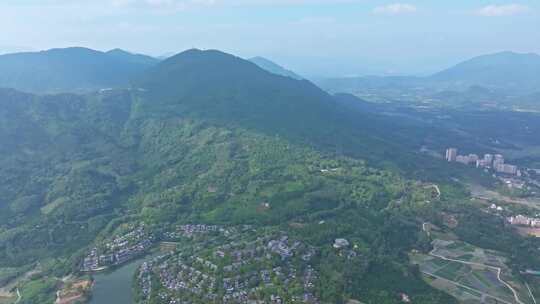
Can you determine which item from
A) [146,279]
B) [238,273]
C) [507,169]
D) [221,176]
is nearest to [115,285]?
[146,279]

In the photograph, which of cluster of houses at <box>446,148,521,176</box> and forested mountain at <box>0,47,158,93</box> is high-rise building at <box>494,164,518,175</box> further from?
forested mountain at <box>0,47,158,93</box>

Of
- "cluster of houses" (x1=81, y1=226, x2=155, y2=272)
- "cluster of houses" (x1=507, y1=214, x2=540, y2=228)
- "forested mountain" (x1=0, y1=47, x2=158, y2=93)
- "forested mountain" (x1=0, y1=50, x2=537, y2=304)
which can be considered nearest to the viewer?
"cluster of houses" (x1=81, y1=226, x2=155, y2=272)

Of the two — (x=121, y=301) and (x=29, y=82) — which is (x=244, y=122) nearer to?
(x=121, y=301)

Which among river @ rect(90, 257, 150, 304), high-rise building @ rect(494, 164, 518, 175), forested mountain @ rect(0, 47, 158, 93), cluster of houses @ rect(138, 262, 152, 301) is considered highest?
forested mountain @ rect(0, 47, 158, 93)

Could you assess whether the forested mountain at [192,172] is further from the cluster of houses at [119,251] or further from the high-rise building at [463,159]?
the high-rise building at [463,159]

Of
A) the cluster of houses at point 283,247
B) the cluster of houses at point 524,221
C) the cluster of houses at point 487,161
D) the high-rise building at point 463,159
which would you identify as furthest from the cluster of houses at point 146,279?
the high-rise building at point 463,159

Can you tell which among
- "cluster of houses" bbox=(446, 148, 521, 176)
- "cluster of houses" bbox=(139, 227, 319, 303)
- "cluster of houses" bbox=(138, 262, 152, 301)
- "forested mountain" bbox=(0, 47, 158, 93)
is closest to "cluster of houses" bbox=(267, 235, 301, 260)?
"cluster of houses" bbox=(139, 227, 319, 303)
